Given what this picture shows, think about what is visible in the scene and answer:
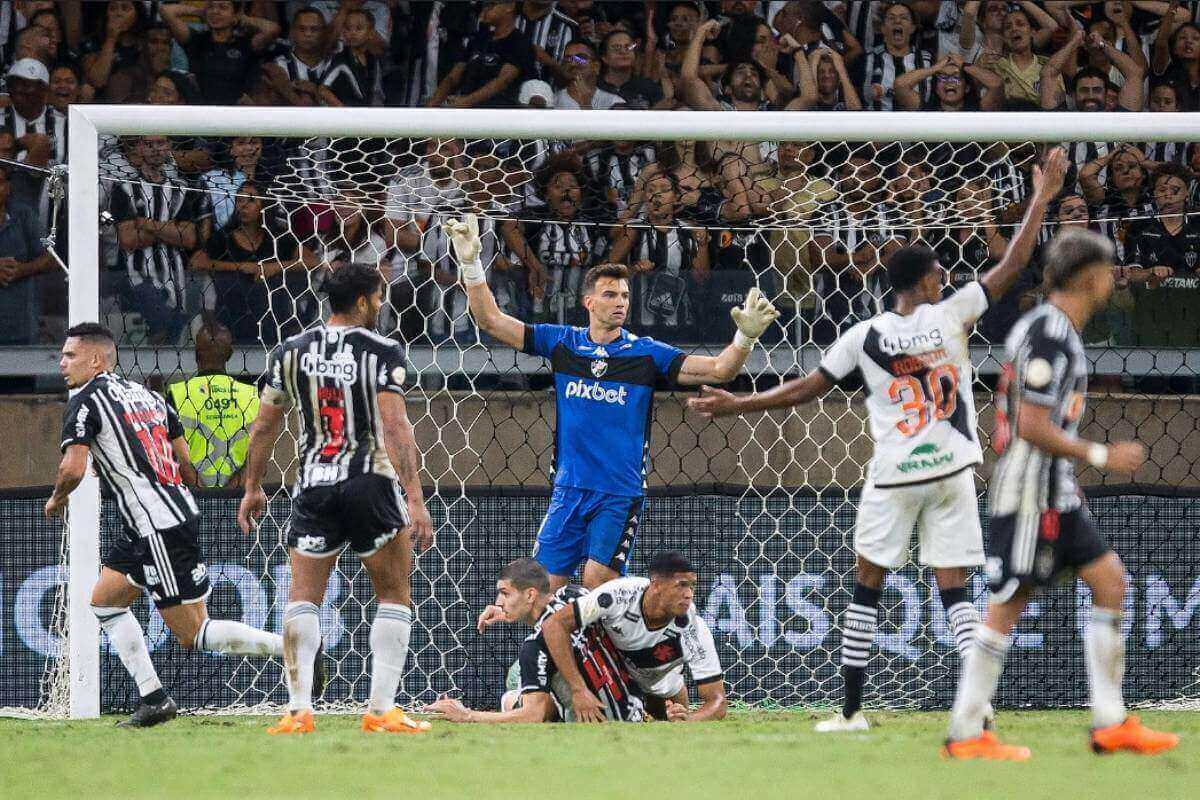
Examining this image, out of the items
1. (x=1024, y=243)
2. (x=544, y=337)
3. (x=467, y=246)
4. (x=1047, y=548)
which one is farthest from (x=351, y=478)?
(x=1024, y=243)

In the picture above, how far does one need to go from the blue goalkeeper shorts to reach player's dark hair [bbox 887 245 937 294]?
1909mm

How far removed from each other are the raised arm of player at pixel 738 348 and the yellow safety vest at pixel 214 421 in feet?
9.48

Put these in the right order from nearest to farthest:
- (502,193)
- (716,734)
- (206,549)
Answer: (716,734), (206,549), (502,193)

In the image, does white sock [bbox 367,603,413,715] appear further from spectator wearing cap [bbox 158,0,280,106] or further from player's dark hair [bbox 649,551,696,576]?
spectator wearing cap [bbox 158,0,280,106]

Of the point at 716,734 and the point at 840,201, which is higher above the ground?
the point at 840,201

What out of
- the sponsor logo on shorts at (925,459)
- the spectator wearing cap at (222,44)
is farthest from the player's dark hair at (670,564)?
the spectator wearing cap at (222,44)

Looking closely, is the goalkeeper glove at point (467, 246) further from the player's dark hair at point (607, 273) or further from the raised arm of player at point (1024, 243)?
the raised arm of player at point (1024, 243)

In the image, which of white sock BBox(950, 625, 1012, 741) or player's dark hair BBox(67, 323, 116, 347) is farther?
player's dark hair BBox(67, 323, 116, 347)

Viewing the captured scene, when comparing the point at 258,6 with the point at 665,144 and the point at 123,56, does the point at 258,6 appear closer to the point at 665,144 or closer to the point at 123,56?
the point at 123,56

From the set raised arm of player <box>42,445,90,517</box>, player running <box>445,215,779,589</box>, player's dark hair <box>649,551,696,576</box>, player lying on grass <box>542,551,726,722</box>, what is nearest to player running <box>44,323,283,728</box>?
raised arm of player <box>42,445,90,517</box>

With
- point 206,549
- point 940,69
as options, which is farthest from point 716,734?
point 940,69

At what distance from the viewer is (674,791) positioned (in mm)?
4125

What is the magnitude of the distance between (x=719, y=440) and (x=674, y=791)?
5532 millimetres

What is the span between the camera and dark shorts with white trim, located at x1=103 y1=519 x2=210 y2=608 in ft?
21.9
